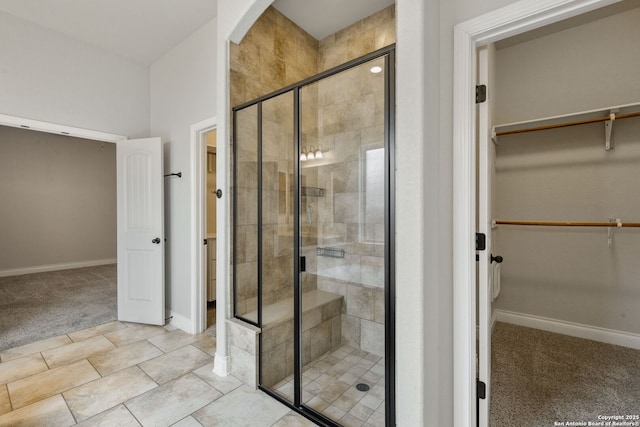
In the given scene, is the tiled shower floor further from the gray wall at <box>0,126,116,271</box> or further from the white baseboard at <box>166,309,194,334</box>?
the gray wall at <box>0,126,116,271</box>

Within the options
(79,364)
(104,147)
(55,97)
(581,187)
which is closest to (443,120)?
(581,187)

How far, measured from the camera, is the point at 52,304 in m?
3.99

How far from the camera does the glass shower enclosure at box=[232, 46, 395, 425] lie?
6.30 feet

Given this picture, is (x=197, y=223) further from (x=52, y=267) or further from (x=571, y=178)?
Answer: (x=52, y=267)

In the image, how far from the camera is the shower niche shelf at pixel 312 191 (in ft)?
7.12

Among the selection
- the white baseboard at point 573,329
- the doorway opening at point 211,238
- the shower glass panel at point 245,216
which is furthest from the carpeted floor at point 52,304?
the white baseboard at point 573,329

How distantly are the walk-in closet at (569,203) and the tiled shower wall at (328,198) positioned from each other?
3.75 feet

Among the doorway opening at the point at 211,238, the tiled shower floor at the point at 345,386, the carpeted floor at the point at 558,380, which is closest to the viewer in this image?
the tiled shower floor at the point at 345,386

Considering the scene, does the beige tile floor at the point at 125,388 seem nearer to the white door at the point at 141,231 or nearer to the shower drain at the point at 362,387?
the shower drain at the point at 362,387

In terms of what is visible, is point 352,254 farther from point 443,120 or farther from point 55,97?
point 55,97

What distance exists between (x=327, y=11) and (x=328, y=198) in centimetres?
191

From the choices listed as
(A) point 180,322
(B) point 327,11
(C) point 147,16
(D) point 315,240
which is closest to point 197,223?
(A) point 180,322

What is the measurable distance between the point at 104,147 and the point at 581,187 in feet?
28.5

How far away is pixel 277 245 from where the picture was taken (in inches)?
90.6
